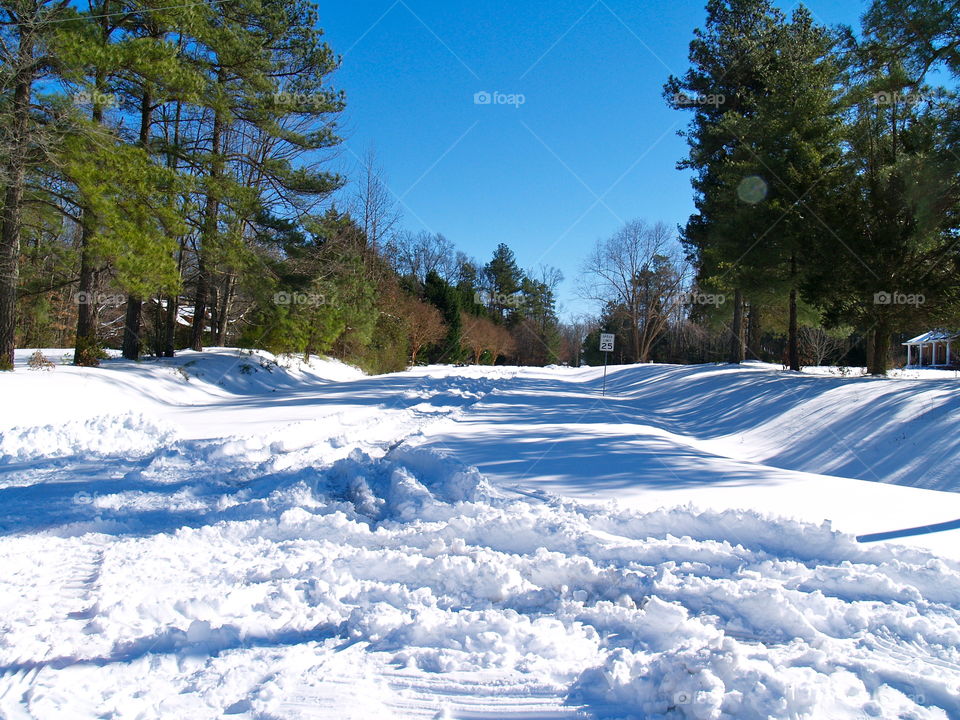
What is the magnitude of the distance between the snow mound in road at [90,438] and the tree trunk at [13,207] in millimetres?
5206

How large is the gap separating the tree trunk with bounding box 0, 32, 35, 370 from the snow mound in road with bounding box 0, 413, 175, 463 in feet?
17.1

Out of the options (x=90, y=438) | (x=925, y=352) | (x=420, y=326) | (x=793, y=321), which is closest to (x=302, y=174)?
(x=90, y=438)

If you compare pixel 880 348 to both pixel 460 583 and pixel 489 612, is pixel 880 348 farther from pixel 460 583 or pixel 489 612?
pixel 489 612

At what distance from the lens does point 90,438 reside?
9375 millimetres

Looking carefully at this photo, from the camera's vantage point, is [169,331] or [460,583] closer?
[460,583]

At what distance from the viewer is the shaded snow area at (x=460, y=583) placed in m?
2.92

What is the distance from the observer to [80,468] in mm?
7562

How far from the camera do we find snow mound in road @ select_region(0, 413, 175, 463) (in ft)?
27.7

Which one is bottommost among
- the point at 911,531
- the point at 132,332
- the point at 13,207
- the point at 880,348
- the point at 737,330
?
the point at 911,531

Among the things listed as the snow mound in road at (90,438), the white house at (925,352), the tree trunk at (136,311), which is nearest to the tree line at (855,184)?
the snow mound in road at (90,438)

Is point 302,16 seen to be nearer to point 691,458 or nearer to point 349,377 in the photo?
point 349,377

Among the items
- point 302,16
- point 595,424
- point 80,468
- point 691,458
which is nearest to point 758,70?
point 302,16

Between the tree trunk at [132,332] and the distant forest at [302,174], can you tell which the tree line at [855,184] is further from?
the tree trunk at [132,332]

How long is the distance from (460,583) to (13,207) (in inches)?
582
